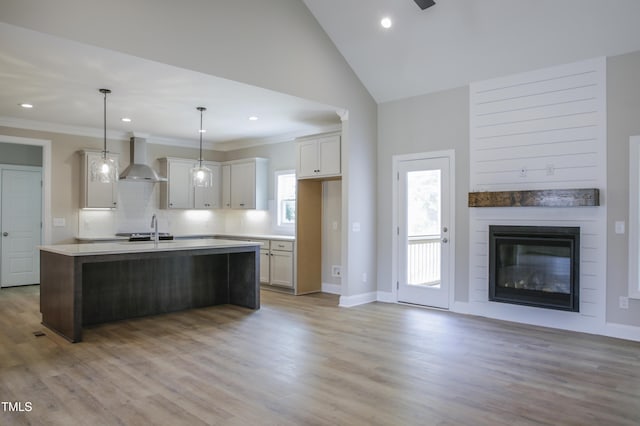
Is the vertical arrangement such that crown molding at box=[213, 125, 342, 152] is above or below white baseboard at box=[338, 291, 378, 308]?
above

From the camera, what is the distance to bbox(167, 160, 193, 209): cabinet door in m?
8.11

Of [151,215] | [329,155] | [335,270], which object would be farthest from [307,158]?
[151,215]

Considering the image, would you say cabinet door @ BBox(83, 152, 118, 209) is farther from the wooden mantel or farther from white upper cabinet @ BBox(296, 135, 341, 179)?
the wooden mantel

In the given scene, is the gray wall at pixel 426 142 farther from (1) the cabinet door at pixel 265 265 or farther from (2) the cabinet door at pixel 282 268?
(1) the cabinet door at pixel 265 265

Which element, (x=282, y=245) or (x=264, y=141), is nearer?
(x=282, y=245)

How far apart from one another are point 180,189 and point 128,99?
290 centimetres

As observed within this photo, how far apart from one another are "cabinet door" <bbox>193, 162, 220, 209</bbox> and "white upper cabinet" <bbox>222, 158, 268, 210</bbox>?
0.19 metres

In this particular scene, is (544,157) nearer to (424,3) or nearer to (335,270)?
(424,3)

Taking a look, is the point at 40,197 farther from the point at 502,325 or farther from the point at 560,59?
the point at 560,59

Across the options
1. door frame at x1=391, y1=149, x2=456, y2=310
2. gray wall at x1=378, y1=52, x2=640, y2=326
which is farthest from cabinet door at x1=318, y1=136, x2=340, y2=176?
door frame at x1=391, y1=149, x2=456, y2=310

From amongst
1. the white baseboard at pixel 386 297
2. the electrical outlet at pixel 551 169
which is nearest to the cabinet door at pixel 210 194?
the white baseboard at pixel 386 297

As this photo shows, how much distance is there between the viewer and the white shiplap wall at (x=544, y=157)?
4738 millimetres

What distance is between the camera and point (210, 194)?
865 centimetres

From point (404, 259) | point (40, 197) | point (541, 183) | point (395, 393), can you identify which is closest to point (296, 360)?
point (395, 393)
